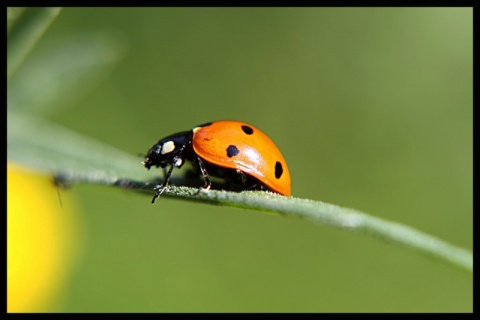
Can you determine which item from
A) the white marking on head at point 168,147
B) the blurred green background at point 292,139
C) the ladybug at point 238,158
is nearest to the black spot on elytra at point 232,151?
the ladybug at point 238,158

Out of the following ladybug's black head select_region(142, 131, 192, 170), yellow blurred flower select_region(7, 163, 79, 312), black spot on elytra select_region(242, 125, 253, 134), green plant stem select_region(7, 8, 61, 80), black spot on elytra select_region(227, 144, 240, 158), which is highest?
green plant stem select_region(7, 8, 61, 80)

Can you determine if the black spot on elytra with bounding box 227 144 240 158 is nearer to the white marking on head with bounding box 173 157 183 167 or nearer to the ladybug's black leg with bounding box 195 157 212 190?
the ladybug's black leg with bounding box 195 157 212 190

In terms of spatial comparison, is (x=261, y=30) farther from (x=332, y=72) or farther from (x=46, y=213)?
(x=46, y=213)

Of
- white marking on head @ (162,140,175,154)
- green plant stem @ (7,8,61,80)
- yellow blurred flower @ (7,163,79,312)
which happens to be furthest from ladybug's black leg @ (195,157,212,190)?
yellow blurred flower @ (7,163,79,312)

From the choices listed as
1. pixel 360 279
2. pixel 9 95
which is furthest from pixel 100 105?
pixel 360 279

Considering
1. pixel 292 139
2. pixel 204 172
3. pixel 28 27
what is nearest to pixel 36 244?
pixel 204 172

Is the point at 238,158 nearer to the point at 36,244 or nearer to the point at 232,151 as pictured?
the point at 232,151
